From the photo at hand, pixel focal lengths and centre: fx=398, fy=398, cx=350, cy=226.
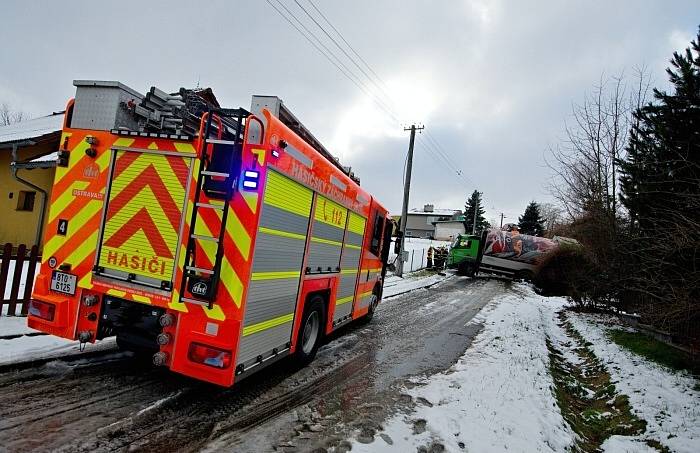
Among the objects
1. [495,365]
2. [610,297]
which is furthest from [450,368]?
[610,297]

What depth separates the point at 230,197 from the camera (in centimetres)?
355

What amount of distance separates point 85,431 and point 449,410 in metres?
3.53

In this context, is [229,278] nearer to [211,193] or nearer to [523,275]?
[211,193]

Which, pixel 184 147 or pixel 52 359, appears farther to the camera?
pixel 52 359

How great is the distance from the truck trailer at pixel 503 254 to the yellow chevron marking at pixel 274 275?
2343 centimetres

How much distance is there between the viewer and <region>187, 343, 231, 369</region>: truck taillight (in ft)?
11.8

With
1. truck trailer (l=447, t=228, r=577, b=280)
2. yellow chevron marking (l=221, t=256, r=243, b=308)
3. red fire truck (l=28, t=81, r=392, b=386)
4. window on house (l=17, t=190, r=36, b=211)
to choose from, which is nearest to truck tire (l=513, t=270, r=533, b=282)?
truck trailer (l=447, t=228, r=577, b=280)

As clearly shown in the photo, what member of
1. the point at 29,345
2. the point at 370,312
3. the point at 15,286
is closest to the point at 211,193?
the point at 29,345

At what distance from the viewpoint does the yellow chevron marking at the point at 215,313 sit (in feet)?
11.9

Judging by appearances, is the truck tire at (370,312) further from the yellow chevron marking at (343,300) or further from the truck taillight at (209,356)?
the truck taillight at (209,356)

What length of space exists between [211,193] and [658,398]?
20.2 ft

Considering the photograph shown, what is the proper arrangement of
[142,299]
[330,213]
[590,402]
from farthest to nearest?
[590,402] < [330,213] < [142,299]

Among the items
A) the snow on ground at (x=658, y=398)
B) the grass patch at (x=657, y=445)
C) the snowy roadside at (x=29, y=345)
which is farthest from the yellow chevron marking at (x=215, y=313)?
the grass patch at (x=657, y=445)

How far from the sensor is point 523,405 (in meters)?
4.89
